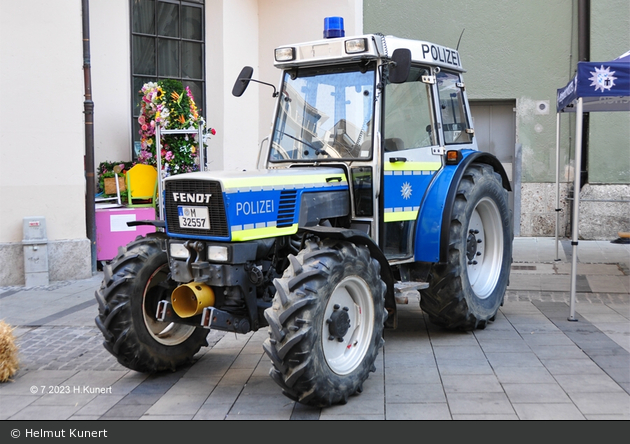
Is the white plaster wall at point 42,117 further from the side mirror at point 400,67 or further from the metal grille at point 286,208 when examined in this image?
the side mirror at point 400,67

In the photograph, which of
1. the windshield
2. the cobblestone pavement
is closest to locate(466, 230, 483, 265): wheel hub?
the cobblestone pavement

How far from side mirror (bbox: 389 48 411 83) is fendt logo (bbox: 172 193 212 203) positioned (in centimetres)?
170

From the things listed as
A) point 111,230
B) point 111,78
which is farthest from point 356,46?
point 111,78

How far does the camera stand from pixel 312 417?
4.63m

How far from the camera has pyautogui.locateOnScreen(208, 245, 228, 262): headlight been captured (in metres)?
4.88

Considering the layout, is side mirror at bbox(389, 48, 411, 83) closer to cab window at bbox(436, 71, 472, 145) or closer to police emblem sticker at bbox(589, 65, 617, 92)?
cab window at bbox(436, 71, 472, 145)

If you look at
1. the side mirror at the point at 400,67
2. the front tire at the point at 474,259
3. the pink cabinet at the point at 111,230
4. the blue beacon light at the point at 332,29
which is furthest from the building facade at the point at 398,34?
the side mirror at the point at 400,67

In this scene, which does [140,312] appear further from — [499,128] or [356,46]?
[499,128]

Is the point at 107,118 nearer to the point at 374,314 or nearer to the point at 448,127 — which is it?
the point at 448,127

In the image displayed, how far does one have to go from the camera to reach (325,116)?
6.08m

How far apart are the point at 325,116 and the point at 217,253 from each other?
176 cm

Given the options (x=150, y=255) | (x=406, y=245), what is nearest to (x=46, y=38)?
(x=150, y=255)

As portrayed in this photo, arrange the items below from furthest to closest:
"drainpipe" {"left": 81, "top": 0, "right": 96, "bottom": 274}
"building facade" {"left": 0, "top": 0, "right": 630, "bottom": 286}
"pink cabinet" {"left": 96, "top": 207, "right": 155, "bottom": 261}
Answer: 1. "building facade" {"left": 0, "top": 0, "right": 630, "bottom": 286}
2. "pink cabinet" {"left": 96, "top": 207, "right": 155, "bottom": 261}
3. "drainpipe" {"left": 81, "top": 0, "right": 96, "bottom": 274}

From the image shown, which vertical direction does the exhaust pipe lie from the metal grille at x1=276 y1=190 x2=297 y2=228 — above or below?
below
